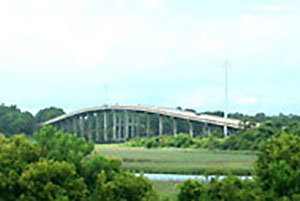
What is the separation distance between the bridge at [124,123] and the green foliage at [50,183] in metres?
62.8

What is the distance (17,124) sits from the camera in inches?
4109

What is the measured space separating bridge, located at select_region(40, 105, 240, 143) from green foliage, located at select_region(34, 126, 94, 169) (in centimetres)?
5929

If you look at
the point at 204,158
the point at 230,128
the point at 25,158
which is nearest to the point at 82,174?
the point at 25,158

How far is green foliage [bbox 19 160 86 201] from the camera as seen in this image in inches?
890

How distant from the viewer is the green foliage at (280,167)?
22.0 meters

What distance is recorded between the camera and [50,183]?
2267 centimetres

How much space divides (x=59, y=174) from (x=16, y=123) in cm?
8305

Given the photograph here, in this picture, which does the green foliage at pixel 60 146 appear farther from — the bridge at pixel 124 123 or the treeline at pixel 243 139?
the bridge at pixel 124 123

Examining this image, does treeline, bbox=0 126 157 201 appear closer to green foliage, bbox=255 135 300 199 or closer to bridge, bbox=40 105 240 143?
green foliage, bbox=255 135 300 199

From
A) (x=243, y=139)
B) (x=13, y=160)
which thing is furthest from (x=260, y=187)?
(x=243, y=139)

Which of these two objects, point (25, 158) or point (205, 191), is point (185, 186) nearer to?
point (205, 191)

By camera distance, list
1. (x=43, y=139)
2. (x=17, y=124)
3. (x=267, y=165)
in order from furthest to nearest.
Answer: (x=17, y=124) < (x=43, y=139) < (x=267, y=165)

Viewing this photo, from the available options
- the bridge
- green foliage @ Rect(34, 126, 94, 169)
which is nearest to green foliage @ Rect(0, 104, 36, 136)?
the bridge

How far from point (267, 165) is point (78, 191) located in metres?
5.58
